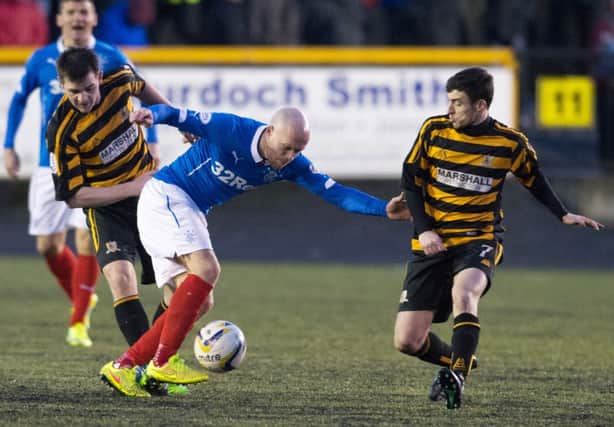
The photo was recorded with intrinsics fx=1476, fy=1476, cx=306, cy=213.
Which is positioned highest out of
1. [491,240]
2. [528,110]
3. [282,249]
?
[491,240]

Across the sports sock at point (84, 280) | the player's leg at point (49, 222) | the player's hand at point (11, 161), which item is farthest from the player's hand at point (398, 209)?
Answer: the player's hand at point (11, 161)

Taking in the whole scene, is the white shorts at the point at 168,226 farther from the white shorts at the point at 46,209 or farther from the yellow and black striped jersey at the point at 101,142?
the white shorts at the point at 46,209

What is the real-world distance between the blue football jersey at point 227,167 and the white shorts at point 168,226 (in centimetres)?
7

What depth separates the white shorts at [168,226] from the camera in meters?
6.54

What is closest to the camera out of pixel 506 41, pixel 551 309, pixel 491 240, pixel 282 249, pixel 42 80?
pixel 491 240

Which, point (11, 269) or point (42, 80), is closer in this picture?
point (42, 80)

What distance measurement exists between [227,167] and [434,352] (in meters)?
1.37

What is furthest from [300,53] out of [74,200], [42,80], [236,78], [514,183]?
[74,200]

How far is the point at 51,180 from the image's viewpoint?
9.05 m

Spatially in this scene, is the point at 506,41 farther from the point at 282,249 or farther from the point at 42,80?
the point at 42,80

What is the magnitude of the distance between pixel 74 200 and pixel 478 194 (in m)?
1.92

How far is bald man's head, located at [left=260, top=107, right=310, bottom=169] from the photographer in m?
6.25

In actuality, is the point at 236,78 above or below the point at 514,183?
above

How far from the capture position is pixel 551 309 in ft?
36.4
